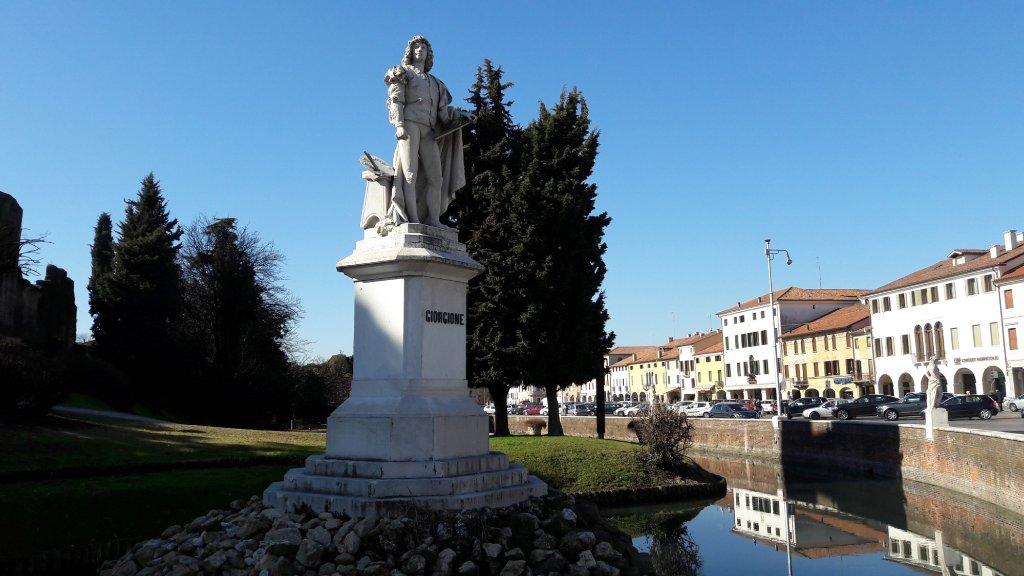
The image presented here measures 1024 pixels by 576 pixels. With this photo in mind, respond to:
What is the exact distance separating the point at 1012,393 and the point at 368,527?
167 ft

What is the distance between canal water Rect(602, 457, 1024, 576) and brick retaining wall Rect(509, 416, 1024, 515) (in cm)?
57

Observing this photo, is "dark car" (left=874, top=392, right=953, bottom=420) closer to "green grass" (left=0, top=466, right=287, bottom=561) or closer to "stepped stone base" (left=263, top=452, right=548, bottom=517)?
"green grass" (left=0, top=466, right=287, bottom=561)

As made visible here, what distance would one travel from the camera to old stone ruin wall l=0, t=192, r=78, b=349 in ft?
104

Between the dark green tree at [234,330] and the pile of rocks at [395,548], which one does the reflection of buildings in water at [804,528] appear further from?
the dark green tree at [234,330]

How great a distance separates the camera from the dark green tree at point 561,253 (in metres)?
27.1

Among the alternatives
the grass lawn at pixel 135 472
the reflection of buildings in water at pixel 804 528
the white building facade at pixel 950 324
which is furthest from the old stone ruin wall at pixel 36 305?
the white building facade at pixel 950 324

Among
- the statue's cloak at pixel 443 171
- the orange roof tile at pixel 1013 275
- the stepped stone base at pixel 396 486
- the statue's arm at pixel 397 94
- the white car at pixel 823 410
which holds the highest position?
the orange roof tile at pixel 1013 275

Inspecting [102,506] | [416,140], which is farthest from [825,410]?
[416,140]

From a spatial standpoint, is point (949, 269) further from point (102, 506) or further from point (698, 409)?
point (102, 506)

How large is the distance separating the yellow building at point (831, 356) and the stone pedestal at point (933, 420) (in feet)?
134

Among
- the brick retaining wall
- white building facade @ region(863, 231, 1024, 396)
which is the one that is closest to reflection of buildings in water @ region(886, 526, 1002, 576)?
the brick retaining wall

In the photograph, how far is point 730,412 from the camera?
159ft

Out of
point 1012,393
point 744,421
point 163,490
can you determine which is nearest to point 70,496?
point 163,490

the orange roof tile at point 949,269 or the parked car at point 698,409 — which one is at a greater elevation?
the orange roof tile at point 949,269
